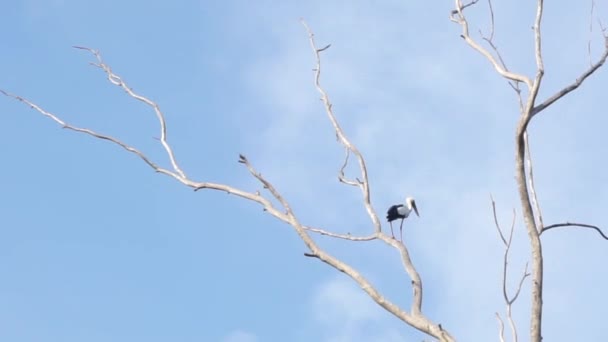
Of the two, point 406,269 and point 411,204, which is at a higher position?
point 411,204

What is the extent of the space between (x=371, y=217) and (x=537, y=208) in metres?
1.14

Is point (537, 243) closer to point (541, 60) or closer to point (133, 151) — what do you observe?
point (541, 60)

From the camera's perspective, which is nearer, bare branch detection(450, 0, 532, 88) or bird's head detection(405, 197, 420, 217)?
bare branch detection(450, 0, 532, 88)

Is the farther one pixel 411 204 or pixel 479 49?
pixel 411 204

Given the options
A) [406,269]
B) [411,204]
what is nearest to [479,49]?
[406,269]

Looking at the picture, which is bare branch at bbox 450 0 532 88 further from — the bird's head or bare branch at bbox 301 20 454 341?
the bird's head

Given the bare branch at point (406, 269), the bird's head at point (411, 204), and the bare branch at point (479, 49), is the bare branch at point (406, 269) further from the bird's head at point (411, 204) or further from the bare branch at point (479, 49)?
the bird's head at point (411, 204)

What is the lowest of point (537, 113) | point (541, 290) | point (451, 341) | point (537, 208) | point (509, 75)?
point (451, 341)

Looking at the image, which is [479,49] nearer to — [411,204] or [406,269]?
[406,269]

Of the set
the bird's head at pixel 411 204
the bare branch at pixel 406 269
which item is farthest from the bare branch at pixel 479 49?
the bird's head at pixel 411 204

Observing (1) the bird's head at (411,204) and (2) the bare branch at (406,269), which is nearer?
(2) the bare branch at (406,269)

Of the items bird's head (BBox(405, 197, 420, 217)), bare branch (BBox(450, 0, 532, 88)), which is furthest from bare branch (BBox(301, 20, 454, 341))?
bird's head (BBox(405, 197, 420, 217))

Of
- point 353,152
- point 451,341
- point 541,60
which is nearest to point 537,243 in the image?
point 451,341

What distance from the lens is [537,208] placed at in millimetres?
4605
